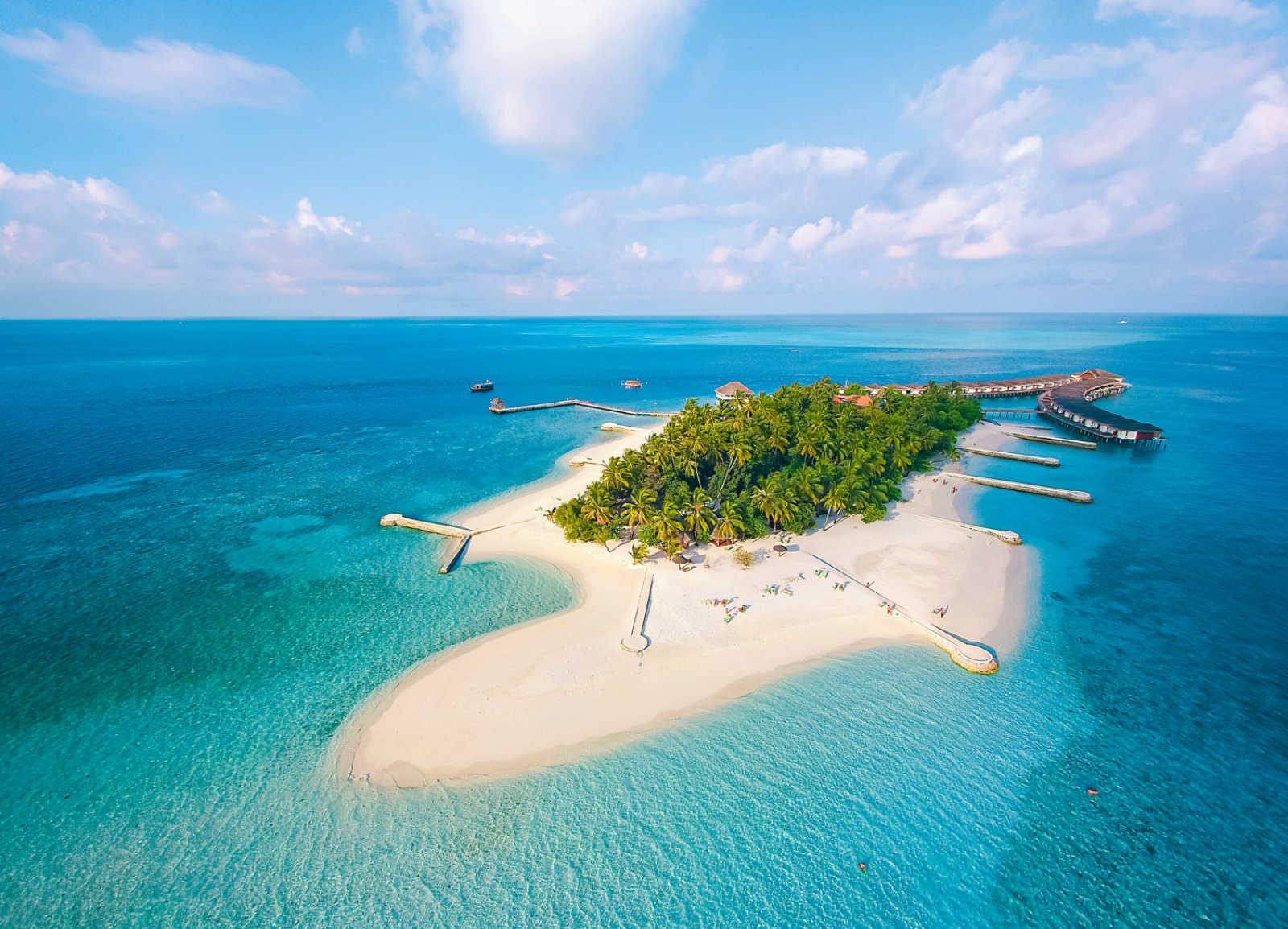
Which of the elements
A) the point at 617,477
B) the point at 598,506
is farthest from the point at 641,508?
the point at 617,477

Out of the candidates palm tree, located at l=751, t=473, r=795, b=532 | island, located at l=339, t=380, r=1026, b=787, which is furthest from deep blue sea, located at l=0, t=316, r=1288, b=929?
palm tree, located at l=751, t=473, r=795, b=532

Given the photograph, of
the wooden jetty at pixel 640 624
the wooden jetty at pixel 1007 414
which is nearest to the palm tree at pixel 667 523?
the wooden jetty at pixel 640 624

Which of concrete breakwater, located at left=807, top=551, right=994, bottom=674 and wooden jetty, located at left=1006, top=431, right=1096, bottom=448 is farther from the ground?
wooden jetty, located at left=1006, top=431, right=1096, bottom=448

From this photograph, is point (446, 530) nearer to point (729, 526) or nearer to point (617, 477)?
point (617, 477)

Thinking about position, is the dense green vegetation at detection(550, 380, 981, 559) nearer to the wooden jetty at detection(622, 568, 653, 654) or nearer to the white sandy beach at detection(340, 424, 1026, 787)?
the white sandy beach at detection(340, 424, 1026, 787)

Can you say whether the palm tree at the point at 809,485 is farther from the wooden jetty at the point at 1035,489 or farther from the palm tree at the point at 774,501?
the wooden jetty at the point at 1035,489

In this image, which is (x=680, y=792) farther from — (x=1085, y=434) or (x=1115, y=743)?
(x=1085, y=434)
